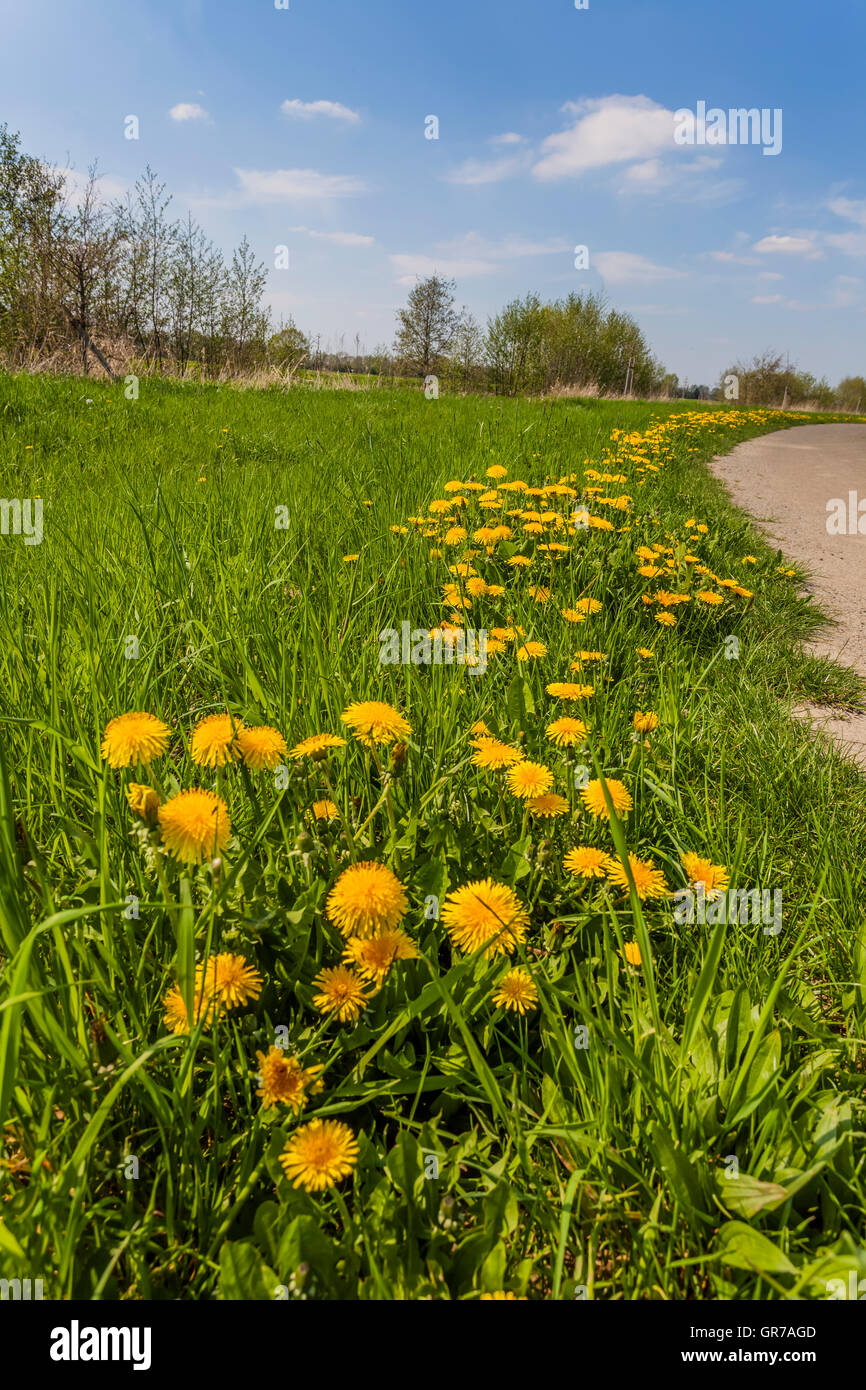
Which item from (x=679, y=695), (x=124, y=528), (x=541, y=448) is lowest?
(x=679, y=695)

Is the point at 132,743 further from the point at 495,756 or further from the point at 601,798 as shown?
the point at 601,798

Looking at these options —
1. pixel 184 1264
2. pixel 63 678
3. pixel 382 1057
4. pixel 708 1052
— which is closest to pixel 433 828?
pixel 382 1057

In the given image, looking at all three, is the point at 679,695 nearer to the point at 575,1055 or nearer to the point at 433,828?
the point at 433,828

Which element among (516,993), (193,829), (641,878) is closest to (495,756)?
(641,878)

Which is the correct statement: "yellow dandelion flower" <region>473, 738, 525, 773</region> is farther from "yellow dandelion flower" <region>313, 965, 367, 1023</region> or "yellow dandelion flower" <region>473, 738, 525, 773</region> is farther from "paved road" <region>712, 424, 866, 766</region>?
"paved road" <region>712, 424, 866, 766</region>

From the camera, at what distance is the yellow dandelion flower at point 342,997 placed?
1067 millimetres

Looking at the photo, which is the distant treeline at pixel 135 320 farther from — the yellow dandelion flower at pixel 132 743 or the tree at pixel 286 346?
the yellow dandelion flower at pixel 132 743

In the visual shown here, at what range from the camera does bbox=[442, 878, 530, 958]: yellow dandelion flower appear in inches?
44.9

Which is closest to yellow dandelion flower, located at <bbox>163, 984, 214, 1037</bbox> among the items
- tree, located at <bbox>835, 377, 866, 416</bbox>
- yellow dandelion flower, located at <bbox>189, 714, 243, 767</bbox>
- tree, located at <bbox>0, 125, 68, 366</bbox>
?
yellow dandelion flower, located at <bbox>189, 714, 243, 767</bbox>

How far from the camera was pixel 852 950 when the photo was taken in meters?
1.37

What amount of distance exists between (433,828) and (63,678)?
1.13 m

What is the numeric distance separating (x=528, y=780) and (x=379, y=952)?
51 cm

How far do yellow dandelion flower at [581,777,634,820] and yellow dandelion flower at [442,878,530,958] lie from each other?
30 centimetres
